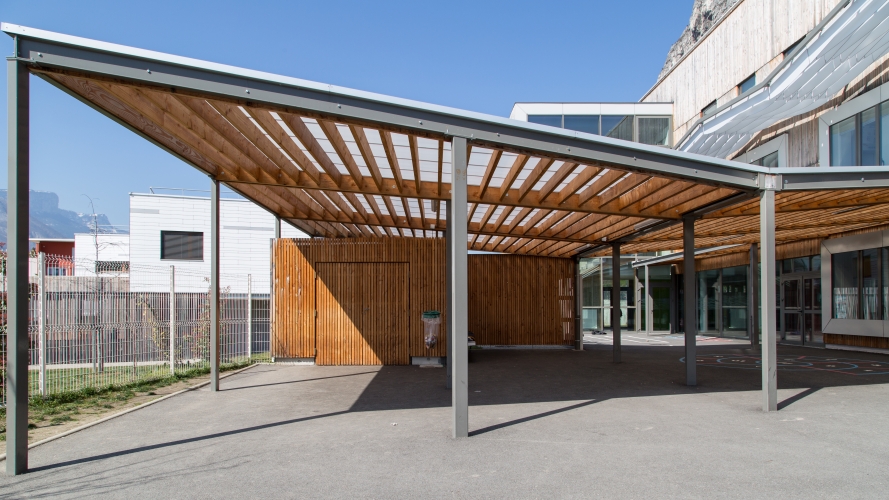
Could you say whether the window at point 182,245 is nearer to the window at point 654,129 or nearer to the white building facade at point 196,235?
the white building facade at point 196,235

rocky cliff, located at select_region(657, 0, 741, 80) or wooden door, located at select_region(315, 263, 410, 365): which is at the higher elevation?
rocky cliff, located at select_region(657, 0, 741, 80)

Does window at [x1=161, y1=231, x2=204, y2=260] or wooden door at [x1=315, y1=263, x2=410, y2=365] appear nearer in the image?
wooden door at [x1=315, y1=263, x2=410, y2=365]

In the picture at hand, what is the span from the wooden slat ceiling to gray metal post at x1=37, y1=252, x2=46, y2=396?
96.0 inches

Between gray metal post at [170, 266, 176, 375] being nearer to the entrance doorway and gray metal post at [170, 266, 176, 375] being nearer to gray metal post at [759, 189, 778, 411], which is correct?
gray metal post at [759, 189, 778, 411]

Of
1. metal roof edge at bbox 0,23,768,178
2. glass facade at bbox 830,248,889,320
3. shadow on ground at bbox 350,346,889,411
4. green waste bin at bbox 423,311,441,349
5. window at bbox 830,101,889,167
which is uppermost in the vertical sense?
window at bbox 830,101,889,167

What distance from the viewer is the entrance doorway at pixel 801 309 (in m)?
17.3

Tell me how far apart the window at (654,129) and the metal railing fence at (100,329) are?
20026 mm

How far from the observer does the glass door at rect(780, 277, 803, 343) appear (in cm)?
1800

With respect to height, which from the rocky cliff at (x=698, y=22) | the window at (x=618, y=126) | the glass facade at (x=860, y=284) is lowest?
the glass facade at (x=860, y=284)

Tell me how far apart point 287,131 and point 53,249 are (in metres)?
39.2

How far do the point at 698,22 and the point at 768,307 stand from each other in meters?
61.9

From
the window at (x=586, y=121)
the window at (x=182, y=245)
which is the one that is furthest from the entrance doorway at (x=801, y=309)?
the window at (x=182, y=245)

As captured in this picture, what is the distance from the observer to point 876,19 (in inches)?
447

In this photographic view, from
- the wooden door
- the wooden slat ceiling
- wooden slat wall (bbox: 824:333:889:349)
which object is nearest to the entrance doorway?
wooden slat wall (bbox: 824:333:889:349)
